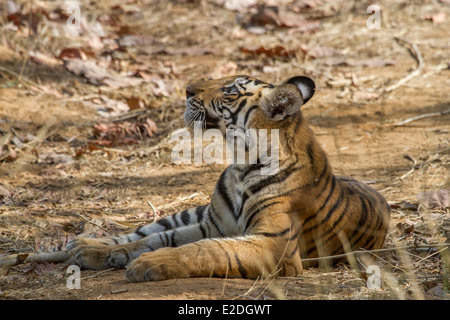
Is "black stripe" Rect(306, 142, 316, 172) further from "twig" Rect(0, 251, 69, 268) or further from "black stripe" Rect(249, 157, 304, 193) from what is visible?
"twig" Rect(0, 251, 69, 268)

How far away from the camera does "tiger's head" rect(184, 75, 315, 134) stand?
11.2ft

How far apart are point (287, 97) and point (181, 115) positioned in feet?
10.5

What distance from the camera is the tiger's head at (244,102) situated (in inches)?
135

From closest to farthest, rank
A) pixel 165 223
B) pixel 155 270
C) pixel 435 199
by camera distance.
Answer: pixel 155 270
pixel 165 223
pixel 435 199

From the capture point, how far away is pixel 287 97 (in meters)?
3.40

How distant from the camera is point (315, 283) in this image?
3.04 m

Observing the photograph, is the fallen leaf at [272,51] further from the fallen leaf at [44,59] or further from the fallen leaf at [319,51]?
the fallen leaf at [44,59]

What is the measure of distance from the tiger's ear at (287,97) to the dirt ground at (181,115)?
0.89m

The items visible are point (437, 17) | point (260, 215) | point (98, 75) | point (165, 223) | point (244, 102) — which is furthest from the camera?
point (437, 17)

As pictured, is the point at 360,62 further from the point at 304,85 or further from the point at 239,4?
the point at 304,85

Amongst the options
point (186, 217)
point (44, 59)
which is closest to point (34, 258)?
point (186, 217)

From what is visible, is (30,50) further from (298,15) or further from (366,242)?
(366,242)

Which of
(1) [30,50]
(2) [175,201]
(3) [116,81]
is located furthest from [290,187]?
(1) [30,50]

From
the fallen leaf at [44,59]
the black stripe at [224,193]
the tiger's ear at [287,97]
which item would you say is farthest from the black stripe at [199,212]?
the fallen leaf at [44,59]
